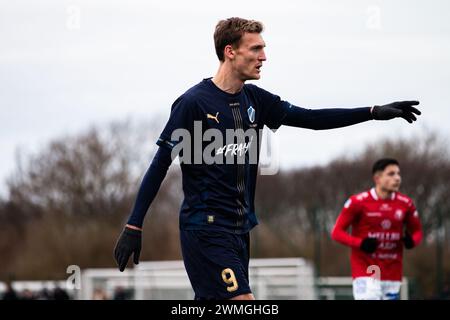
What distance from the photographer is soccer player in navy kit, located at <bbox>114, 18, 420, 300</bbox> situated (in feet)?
24.7

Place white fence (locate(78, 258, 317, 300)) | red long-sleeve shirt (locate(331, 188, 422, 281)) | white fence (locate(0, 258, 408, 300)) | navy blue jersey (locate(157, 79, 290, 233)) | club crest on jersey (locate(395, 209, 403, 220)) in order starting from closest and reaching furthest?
navy blue jersey (locate(157, 79, 290, 233)) < red long-sleeve shirt (locate(331, 188, 422, 281)) < club crest on jersey (locate(395, 209, 403, 220)) < white fence (locate(0, 258, 408, 300)) < white fence (locate(78, 258, 317, 300))

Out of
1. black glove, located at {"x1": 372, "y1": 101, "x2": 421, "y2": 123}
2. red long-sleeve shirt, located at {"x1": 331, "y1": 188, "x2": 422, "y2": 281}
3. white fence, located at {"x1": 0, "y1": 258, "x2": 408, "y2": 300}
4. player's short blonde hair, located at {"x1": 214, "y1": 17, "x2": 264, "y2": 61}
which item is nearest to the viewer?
player's short blonde hair, located at {"x1": 214, "y1": 17, "x2": 264, "y2": 61}

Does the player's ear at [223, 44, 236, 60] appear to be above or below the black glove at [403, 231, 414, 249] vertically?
above

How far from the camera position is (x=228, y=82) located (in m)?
7.87

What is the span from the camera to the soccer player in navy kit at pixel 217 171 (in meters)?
7.52

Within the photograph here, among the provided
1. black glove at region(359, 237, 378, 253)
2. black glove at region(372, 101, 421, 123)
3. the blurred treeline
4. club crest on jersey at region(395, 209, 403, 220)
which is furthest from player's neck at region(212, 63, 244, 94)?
the blurred treeline

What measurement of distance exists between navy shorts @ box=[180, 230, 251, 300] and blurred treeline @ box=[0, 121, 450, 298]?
23.6 m

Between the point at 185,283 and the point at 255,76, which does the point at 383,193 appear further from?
the point at 185,283

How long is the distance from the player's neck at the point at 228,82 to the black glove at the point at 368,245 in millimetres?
4854

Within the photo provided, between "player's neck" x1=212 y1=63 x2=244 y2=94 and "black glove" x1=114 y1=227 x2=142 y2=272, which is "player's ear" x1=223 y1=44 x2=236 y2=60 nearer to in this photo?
"player's neck" x1=212 y1=63 x2=244 y2=94

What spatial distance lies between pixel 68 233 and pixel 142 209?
49.1m

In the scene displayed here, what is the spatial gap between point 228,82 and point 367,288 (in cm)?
527

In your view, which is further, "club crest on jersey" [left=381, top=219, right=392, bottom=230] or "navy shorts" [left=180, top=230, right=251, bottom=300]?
"club crest on jersey" [left=381, top=219, right=392, bottom=230]

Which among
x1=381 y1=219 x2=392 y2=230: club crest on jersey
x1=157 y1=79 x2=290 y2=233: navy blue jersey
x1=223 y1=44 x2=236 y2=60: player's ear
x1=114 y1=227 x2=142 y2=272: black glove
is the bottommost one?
x1=381 y1=219 x2=392 y2=230: club crest on jersey
